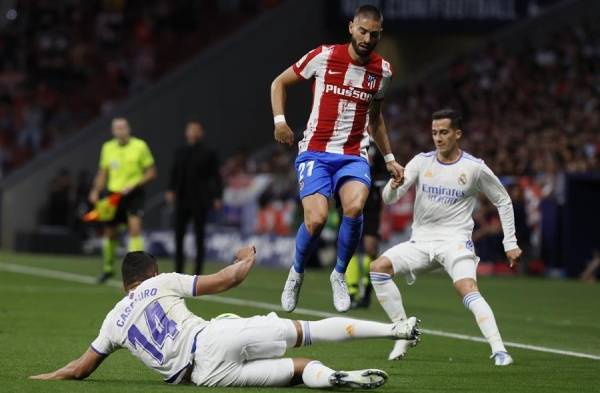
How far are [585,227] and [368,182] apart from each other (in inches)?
534

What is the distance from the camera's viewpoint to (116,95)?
37.2m

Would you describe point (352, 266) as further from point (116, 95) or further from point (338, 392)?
point (116, 95)

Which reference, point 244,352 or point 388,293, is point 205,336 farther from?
point 388,293

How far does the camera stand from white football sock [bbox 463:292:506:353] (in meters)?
11.3

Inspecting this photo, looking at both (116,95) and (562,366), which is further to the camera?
(116,95)

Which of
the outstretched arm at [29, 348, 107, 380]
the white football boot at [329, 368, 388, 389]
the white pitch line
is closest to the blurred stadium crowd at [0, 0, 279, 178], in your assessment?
the white pitch line

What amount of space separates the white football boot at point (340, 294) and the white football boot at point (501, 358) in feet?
3.95

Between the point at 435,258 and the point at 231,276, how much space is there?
3.33 m

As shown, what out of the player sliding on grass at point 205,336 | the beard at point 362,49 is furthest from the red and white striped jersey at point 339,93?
the player sliding on grass at point 205,336

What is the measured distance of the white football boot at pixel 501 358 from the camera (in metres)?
11.2

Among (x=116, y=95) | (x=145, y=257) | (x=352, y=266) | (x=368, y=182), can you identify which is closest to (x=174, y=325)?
(x=145, y=257)

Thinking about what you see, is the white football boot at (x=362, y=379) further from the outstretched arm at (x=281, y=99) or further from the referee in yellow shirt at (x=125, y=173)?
the referee in yellow shirt at (x=125, y=173)

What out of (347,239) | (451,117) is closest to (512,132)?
(451,117)

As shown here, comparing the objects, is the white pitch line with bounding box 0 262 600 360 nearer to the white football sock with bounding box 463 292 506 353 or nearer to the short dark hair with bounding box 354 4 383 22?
the white football sock with bounding box 463 292 506 353
